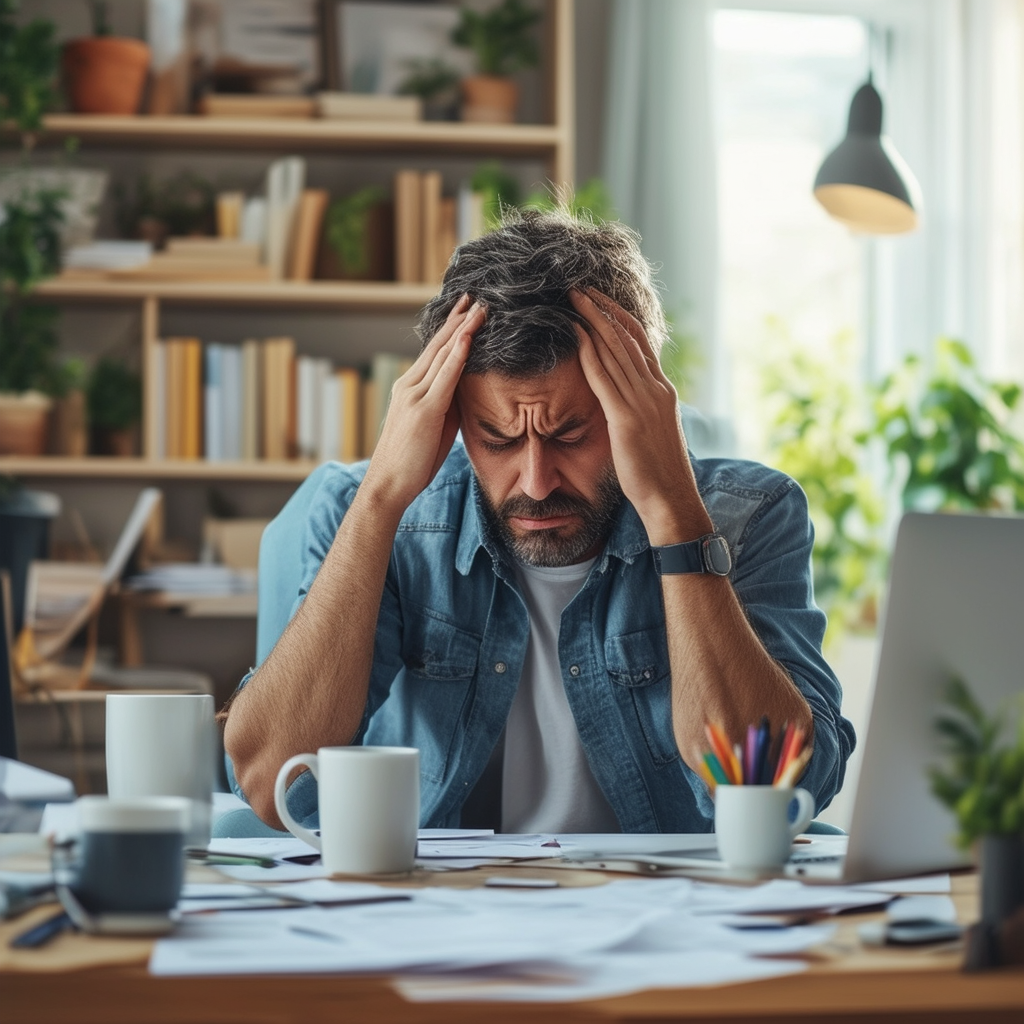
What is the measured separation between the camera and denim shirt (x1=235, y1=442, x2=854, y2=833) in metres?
1.48

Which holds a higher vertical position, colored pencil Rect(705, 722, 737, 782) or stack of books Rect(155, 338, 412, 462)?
stack of books Rect(155, 338, 412, 462)

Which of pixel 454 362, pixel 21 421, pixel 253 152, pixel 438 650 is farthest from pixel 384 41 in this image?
pixel 438 650

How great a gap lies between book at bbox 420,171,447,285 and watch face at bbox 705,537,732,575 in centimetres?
210

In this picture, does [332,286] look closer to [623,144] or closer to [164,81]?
[164,81]

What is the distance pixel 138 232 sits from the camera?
342 centimetres

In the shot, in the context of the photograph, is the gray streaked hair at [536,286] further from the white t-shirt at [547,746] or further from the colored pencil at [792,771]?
the colored pencil at [792,771]

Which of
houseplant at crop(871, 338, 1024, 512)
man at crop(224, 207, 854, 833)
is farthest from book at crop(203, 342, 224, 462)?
man at crop(224, 207, 854, 833)

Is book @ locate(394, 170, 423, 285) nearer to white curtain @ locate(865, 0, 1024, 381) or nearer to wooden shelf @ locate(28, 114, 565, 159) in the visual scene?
wooden shelf @ locate(28, 114, 565, 159)

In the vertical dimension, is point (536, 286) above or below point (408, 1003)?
above

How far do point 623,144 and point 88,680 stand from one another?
6.48 feet

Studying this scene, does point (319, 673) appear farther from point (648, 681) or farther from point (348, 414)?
point (348, 414)

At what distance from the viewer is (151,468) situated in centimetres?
329

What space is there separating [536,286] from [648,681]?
17.8 inches

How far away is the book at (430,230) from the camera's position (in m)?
3.42
